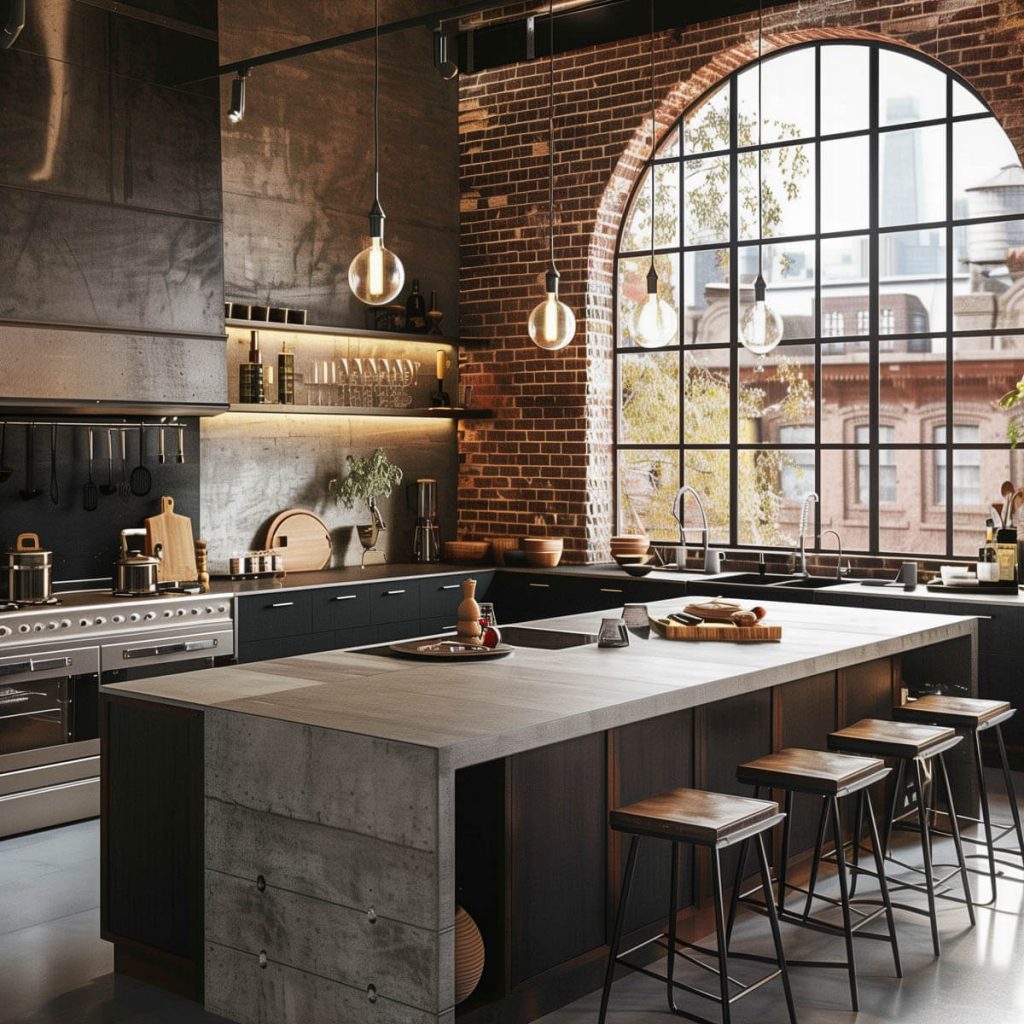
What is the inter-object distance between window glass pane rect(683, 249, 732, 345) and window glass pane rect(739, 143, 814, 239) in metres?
0.29

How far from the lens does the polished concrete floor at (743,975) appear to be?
370 cm

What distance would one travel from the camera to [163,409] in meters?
6.36

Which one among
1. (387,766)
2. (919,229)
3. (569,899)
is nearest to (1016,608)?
(919,229)

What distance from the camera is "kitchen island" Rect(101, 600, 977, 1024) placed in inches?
126

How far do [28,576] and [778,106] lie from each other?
531cm

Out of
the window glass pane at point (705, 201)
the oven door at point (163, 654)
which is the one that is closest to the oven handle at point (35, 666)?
the oven door at point (163, 654)

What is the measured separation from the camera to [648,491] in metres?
8.51

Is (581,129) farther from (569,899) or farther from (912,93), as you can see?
(569,899)

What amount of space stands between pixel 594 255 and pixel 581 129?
81 cm

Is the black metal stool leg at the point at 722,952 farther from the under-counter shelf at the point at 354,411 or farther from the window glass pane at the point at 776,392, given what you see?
the window glass pane at the point at 776,392

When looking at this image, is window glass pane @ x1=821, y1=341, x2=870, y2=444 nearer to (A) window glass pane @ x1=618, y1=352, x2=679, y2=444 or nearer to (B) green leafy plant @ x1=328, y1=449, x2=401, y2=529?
(A) window glass pane @ x1=618, y1=352, x2=679, y2=444

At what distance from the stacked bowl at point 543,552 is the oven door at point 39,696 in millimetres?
3025

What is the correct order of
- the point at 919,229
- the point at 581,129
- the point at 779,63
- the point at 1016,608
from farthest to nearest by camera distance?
the point at 779,63 < the point at 581,129 < the point at 919,229 < the point at 1016,608

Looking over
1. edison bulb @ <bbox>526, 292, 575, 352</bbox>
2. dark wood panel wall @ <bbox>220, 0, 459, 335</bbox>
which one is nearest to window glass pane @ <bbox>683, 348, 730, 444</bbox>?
dark wood panel wall @ <bbox>220, 0, 459, 335</bbox>
